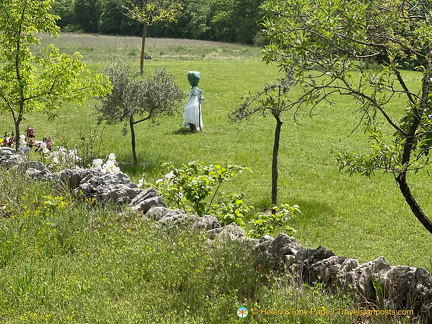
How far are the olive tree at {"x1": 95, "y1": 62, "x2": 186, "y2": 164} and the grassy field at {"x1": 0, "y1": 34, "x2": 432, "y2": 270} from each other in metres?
0.71

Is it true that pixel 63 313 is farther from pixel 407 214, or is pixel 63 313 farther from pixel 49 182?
pixel 407 214

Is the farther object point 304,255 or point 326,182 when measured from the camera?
point 326,182

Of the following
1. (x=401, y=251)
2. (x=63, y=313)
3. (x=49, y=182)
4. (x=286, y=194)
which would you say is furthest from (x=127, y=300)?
(x=286, y=194)

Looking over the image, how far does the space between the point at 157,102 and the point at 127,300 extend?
30.9ft

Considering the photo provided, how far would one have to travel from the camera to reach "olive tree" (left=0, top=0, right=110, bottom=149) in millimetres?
9719

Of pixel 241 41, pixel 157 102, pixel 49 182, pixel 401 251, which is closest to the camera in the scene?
pixel 49 182

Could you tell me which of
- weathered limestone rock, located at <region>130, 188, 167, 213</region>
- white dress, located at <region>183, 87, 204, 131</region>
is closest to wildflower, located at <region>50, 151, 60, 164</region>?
weathered limestone rock, located at <region>130, 188, 167, 213</region>

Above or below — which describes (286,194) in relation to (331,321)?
below

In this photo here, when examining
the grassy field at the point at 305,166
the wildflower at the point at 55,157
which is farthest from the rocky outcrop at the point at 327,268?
the wildflower at the point at 55,157

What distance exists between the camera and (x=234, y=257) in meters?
4.93

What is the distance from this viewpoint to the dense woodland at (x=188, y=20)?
77.5 metres

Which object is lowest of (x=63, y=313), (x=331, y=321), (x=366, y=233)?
(x=366, y=233)

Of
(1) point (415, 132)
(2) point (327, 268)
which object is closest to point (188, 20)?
(1) point (415, 132)

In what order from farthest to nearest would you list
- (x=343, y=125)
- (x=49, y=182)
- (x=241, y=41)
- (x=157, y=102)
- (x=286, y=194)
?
(x=241, y=41) < (x=343, y=125) < (x=157, y=102) < (x=286, y=194) < (x=49, y=182)
